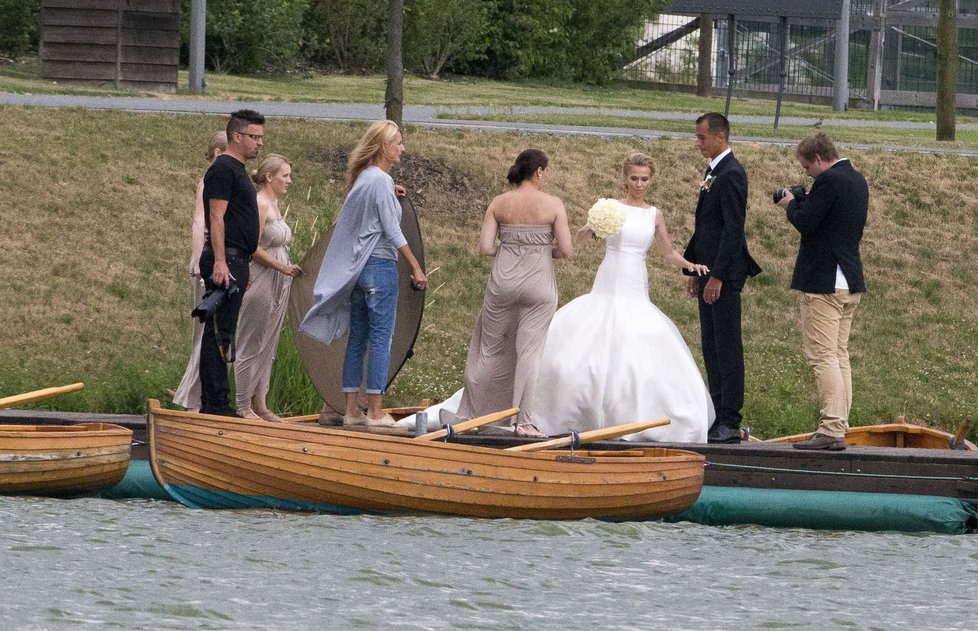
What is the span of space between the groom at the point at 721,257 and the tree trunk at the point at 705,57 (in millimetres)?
28312

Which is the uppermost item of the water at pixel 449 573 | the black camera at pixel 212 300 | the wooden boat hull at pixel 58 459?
the black camera at pixel 212 300

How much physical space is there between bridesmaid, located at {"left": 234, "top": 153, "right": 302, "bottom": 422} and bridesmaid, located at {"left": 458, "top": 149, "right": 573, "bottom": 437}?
4.34ft

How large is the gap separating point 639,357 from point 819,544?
1.86 meters

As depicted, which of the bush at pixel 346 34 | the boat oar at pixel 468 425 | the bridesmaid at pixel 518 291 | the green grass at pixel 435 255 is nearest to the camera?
the boat oar at pixel 468 425

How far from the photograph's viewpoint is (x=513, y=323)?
11562mm

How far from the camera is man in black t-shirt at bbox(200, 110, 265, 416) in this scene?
10.8m

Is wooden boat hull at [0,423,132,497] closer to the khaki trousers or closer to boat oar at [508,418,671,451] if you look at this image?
boat oar at [508,418,671,451]

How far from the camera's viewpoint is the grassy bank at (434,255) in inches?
594

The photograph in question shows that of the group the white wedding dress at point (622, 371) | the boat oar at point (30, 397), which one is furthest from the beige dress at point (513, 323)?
the boat oar at point (30, 397)

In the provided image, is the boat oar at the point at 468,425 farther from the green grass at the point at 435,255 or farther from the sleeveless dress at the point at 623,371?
the green grass at the point at 435,255

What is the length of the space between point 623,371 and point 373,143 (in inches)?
89.3

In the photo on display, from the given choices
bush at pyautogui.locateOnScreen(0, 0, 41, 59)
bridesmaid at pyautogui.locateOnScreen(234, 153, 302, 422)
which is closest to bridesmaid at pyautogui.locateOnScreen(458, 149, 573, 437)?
bridesmaid at pyautogui.locateOnScreen(234, 153, 302, 422)

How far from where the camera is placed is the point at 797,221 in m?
10.9

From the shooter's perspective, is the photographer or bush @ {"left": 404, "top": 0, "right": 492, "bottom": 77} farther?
bush @ {"left": 404, "top": 0, "right": 492, "bottom": 77}
